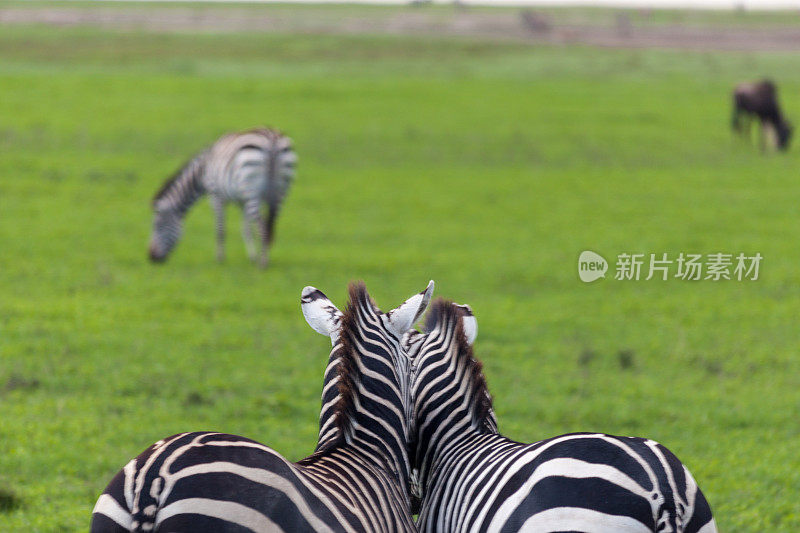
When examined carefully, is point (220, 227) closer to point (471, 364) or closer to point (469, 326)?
point (469, 326)

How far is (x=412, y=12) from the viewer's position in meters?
69.6

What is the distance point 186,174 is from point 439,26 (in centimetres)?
5008

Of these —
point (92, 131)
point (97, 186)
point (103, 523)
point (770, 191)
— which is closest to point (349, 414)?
point (103, 523)

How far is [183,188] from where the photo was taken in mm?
14008

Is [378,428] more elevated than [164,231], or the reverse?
[164,231]

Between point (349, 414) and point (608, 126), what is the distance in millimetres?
24971

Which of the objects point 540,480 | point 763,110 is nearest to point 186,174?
point 540,480

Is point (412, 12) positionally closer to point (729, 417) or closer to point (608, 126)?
point (608, 126)

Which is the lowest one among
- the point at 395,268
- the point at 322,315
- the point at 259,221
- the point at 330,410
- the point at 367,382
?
the point at 330,410

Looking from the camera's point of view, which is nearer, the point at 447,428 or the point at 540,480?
the point at 540,480

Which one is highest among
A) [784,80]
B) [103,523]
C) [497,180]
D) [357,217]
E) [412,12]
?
[412,12]

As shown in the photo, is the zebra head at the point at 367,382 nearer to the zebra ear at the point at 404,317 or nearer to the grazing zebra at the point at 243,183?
the zebra ear at the point at 404,317

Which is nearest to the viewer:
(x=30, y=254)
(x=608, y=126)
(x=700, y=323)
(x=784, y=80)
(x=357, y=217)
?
(x=700, y=323)

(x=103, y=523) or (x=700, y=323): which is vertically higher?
(x=700, y=323)
